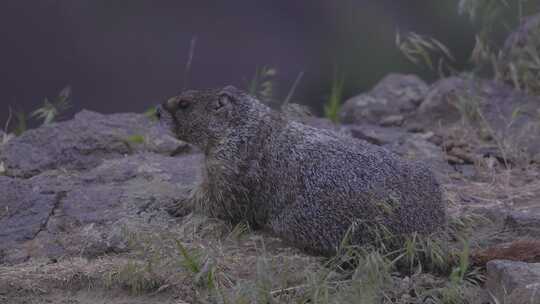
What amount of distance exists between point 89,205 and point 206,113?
960mm

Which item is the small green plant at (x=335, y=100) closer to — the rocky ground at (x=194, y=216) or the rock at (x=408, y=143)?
the rocky ground at (x=194, y=216)

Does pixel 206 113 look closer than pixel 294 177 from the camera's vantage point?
No

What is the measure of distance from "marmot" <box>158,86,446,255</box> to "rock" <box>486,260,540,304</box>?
64 cm

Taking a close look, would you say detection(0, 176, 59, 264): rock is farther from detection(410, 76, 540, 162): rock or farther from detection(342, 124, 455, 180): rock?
detection(410, 76, 540, 162): rock

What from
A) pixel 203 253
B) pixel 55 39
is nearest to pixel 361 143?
pixel 203 253

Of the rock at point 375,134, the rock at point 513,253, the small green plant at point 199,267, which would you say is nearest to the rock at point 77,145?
the rock at point 375,134

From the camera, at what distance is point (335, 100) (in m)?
7.69

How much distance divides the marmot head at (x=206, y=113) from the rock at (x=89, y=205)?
478mm

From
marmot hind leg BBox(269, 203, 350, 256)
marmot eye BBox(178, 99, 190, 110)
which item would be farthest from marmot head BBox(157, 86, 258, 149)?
marmot hind leg BBox(269, 203, 350, 256)

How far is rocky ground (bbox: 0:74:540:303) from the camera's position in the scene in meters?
4.02

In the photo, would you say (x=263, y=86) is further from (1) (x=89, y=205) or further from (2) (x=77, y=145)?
(1) (x=89, y=205)

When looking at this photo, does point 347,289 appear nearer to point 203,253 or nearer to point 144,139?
point 203,253

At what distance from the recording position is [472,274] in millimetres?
4180

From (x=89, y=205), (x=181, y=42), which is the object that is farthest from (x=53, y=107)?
(x=89, y=205)
